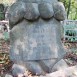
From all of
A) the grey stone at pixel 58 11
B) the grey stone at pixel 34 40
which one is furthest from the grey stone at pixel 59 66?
the grey stone at pixel 58 11

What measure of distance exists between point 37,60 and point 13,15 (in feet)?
3.40

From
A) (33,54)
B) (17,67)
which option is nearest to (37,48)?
(33,54)

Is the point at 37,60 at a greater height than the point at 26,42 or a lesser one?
lesser

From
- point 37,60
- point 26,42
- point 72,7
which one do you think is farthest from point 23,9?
point 72,7

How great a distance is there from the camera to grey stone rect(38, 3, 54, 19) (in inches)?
224

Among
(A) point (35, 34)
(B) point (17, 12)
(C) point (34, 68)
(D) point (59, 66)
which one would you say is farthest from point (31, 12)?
(D) point (59, 66)

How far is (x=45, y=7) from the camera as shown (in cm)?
571

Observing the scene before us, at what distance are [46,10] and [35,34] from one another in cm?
54

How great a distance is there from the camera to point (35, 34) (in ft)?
19.2

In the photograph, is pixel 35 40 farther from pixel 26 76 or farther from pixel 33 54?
pixel 26 76

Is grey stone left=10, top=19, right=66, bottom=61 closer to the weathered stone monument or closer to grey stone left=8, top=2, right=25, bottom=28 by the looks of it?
the weathered stone monument

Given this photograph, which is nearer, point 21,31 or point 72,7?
point 21,31

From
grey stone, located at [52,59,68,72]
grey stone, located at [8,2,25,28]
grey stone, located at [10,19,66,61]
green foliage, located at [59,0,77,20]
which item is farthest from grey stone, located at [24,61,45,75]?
green foliage, located at [59,0,77,20]

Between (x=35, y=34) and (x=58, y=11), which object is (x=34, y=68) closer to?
(x=35, y=34)
